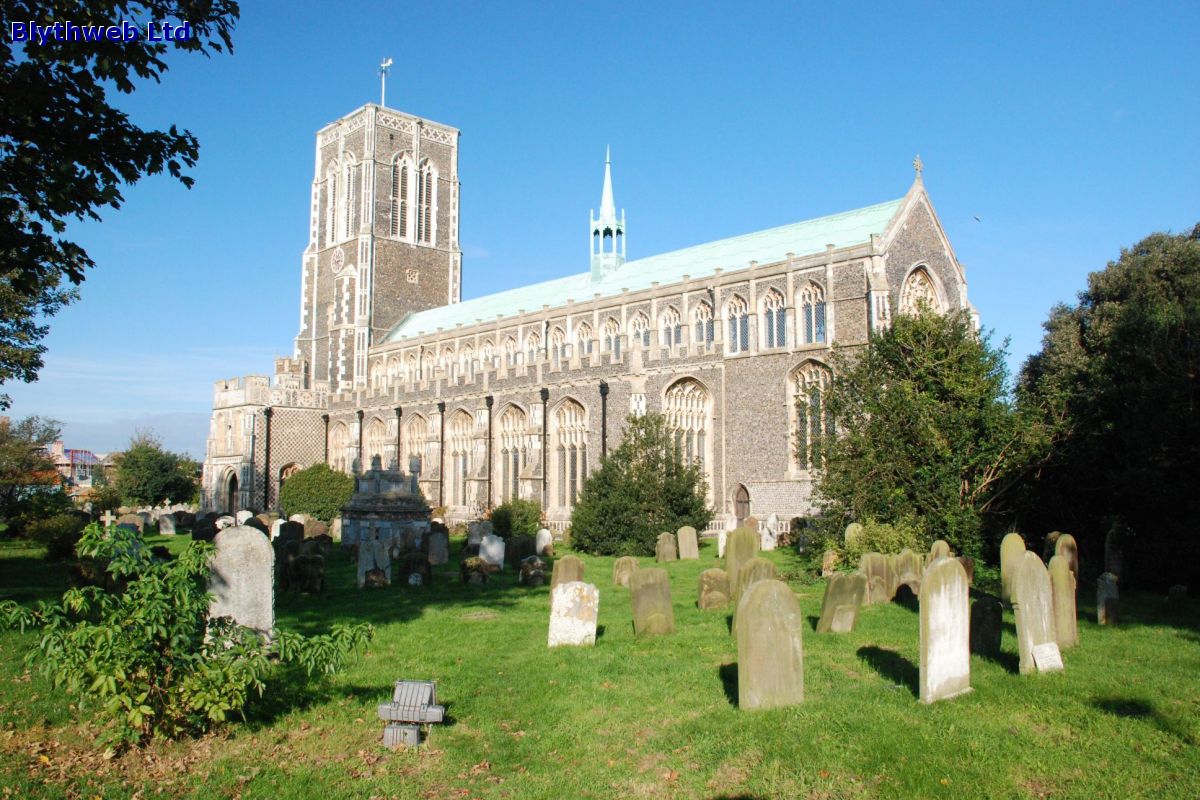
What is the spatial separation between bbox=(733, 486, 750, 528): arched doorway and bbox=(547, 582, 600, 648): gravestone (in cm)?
1731

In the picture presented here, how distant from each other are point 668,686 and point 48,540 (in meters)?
17.0

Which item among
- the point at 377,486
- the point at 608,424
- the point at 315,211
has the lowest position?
the point at 377,486

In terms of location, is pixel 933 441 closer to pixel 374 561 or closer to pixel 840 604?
pixel 840 604

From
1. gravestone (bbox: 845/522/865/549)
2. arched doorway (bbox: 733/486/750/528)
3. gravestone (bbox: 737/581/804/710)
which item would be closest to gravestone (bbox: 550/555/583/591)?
gravestone (bbox: 737/581/804/710)

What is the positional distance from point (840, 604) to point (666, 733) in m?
3.86

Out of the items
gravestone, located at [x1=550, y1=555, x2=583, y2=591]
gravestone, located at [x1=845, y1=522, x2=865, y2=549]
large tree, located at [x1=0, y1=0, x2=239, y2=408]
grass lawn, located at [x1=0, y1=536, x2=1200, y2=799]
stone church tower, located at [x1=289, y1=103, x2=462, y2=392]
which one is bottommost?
grass lawn, located at [x1=0, y1=536, x2=1200, y2=799]

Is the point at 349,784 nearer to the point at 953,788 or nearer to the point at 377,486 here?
the point at 953,788

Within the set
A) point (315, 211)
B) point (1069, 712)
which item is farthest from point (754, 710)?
point (315, 211)

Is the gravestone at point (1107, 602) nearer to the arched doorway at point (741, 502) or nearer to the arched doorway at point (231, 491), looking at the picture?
the arched doorway at point (741, 502)

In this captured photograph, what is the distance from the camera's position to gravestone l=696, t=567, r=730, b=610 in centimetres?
1133

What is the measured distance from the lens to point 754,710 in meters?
6.45

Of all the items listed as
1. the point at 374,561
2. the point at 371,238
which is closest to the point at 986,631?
the point at 374,561

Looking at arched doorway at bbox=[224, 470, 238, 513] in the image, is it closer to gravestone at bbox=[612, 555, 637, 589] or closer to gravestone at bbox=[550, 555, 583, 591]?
gravestone at bbox=[612, 555, 637, 589]

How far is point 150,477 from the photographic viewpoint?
48.4 metres
